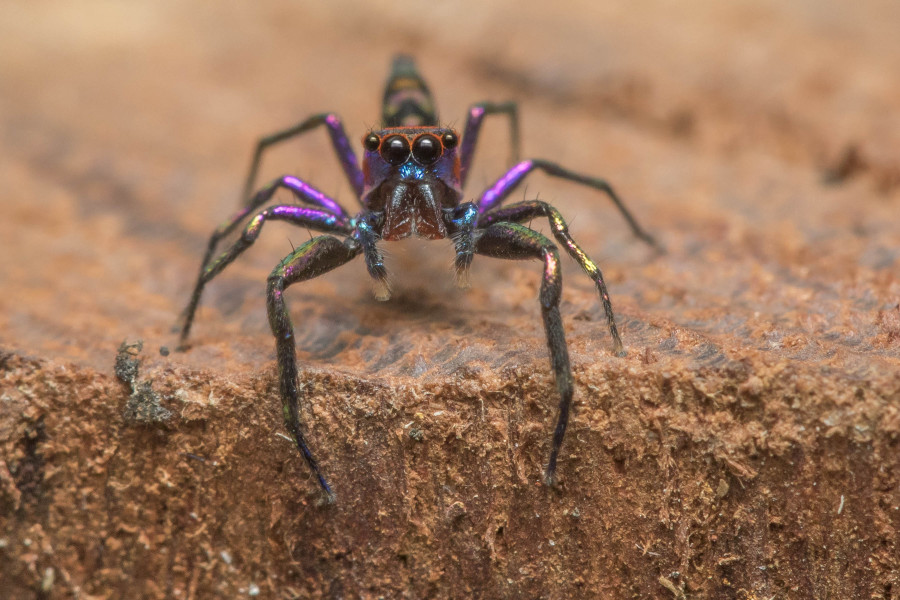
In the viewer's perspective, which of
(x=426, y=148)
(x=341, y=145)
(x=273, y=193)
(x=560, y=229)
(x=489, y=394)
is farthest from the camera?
(x=341, y=145)

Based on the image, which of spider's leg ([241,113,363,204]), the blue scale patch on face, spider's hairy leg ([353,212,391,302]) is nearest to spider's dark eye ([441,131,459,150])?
the blue scale patch on face

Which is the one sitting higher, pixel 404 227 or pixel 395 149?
pixel 395 149

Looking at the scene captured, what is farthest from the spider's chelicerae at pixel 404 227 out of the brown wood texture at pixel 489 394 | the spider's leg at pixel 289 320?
the brown wood texture at pixel 489 394

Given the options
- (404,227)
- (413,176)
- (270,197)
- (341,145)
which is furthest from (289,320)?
(341,145)

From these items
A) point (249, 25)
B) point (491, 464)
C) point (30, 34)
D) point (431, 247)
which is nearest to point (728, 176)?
point (431, 247)

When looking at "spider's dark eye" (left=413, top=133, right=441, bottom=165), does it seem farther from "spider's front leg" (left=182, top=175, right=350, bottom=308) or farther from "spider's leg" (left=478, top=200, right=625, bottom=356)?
"spider's front leg" (left=182, top=175, right=350, bottom=308)

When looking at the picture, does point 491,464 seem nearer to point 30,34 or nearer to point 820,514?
point 820,514

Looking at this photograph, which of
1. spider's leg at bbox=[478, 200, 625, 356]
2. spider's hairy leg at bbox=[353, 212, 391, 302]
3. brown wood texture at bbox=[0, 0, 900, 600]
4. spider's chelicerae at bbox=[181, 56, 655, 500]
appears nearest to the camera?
brown wood texture at bbox=[0, 0, 900, 600]

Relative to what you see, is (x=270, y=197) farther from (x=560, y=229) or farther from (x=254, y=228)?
(x=560, y=229)
